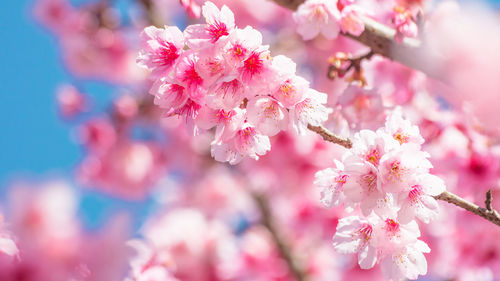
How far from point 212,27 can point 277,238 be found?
3.09 metres

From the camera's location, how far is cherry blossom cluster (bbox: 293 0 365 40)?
6.21 ft

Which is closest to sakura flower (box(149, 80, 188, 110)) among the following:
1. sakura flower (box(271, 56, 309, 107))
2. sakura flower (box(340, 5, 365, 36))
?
sakura flower (box(271, 56, 309, 107))

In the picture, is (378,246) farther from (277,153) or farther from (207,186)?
(207,186)

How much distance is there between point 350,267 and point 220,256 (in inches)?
44.5

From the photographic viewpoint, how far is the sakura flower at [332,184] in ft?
5.02

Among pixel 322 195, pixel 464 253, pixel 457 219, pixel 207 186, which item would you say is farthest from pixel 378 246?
pixel 207 186

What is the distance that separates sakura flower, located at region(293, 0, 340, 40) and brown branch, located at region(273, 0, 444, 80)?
0.48ft

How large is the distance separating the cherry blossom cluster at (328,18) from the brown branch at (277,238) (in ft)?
8.80

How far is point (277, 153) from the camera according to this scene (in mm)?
4051

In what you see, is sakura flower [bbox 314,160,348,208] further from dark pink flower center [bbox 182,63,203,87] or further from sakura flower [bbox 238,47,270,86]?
dark pink flower center [bbox 182,63,203,87]

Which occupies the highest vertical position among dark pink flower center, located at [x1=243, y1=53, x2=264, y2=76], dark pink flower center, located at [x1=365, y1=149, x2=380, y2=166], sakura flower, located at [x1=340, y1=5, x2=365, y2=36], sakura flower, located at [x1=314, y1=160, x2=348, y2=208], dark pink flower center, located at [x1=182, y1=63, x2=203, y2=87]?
dark pink flower center, located at [x1=182, y1=63, x2=203, y2=87]

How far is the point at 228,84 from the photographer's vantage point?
1454mm

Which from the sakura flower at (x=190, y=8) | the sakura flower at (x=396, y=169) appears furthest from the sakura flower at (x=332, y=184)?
the sakura flower at (x=190, y=8)

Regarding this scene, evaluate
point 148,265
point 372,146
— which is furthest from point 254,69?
point 148,265
